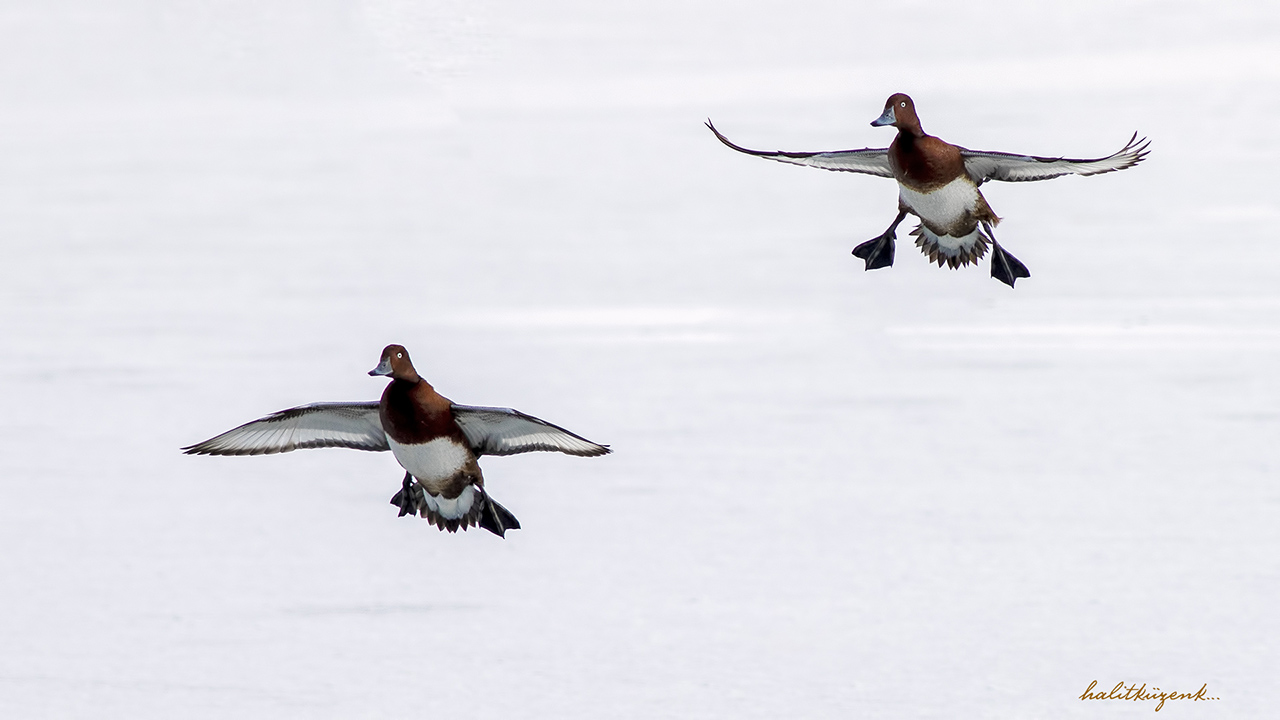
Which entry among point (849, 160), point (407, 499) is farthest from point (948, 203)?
point (407, 499)

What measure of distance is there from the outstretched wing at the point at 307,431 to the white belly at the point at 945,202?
2.78m

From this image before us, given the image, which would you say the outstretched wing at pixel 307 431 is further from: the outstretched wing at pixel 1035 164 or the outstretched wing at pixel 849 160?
the outstretched wing at pixel 1035 164

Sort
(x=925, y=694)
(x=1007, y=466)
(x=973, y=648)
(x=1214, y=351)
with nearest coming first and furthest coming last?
(x=925, y=694) → (x=973, y=648) → (x=1007, y=466) → (x=1214, y=351)

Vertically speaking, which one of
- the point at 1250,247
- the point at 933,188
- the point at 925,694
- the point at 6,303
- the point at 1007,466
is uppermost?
the point at 1250,247

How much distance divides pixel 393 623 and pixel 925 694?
4064 mm

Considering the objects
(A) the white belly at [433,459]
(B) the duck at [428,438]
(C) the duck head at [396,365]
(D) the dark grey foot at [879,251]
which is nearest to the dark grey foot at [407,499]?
(B) the duck at [428,438]

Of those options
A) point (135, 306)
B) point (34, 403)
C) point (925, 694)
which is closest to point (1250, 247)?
point (135, 306)

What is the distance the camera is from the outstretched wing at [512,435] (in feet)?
30.3

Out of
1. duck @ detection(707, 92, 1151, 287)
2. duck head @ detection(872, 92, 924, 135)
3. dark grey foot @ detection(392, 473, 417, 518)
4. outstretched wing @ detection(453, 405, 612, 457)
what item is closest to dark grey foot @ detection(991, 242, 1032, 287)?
duck @ detection(707, 92, 1151, 287)

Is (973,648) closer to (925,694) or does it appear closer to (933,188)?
(925,694)

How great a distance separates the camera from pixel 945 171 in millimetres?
9289

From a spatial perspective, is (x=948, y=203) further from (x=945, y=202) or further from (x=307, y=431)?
(x=307, y=431)

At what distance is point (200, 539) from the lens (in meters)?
17.0

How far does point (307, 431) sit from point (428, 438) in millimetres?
1090
